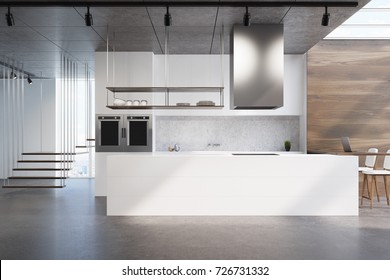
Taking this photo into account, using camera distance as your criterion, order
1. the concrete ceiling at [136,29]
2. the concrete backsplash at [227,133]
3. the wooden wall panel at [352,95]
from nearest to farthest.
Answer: the concrete ceiling at [136,29] → the wooden wall panel at [352,95] → the concrete backsplash at [227,133]

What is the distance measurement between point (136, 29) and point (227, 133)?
3.00 meters

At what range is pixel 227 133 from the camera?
7.72m

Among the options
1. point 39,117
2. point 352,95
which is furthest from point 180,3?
point 39,117

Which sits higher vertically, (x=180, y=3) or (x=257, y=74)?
(x=180, y=3)

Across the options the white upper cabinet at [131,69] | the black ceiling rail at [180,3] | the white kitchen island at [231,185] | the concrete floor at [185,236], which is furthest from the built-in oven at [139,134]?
the black ceiling rail at [180,3]

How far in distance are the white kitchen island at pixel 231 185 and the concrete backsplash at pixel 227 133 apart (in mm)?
2540

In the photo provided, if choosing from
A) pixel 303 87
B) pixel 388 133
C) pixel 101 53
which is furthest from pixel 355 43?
pixel 101 53

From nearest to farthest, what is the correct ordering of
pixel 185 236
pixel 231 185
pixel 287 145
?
1. pixel 185 236
2. pixel 231 185
3. pixel 287 145

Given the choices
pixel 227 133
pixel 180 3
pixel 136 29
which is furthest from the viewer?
pixel 227 133

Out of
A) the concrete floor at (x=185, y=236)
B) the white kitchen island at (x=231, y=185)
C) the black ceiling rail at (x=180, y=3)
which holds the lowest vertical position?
the concrete floor at (x=185, y=236)

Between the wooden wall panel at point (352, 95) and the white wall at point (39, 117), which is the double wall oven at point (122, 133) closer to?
the wooden wall panel at point (352, 95)

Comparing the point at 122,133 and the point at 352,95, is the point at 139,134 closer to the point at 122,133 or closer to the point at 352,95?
the point at 122,133

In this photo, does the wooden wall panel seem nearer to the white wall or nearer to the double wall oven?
the double wall oven

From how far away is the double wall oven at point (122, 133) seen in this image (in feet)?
23.1
